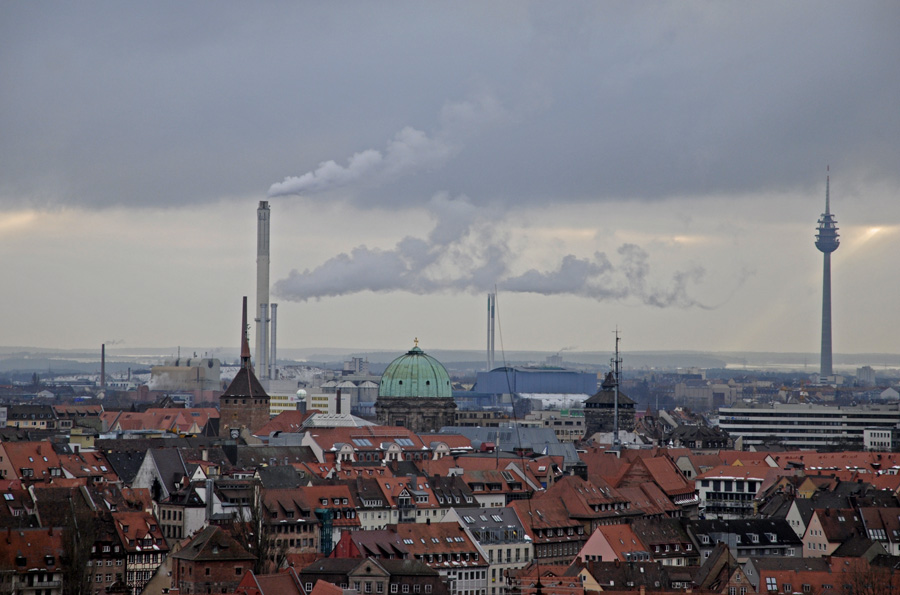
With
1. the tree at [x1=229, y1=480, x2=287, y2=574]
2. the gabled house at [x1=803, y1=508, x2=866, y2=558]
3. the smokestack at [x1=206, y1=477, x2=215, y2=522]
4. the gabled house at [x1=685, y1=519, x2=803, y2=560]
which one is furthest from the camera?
the gabled house at [x1=803, y1=508, x2=866, y2=558]

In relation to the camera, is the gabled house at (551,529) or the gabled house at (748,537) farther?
the gabled house at (551,529)

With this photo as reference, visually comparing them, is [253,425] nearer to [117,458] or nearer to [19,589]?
[117,458]

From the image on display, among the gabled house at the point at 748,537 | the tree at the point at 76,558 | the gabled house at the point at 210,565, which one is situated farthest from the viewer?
the gabled house at the point at 748,537

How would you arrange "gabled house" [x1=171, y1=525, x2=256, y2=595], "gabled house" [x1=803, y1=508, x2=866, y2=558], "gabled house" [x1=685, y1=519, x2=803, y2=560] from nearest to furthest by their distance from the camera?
1. "gabled house" [x1=171, y1=525, x2=256, y2=595]
2. "gabled house" [x1=685, y1=519, x2=803, y2=560]
3. "gabled house" [x1=803, y1=508, x2=866, y2=558]

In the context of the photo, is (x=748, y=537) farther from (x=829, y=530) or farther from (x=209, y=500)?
(x=209, y=500)

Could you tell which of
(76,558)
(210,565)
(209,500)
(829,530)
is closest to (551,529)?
(829,530)

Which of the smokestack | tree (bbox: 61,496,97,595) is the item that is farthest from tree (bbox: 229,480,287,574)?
tree (bbox: 61,496,97,595)

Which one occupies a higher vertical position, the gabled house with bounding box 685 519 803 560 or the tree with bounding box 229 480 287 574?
the tree with bounding box 229 480 287 574

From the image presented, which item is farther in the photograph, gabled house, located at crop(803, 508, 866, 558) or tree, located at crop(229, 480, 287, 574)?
gabled house, located at crop(803, 508, 866, 558)

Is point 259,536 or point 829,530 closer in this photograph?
point 259,536

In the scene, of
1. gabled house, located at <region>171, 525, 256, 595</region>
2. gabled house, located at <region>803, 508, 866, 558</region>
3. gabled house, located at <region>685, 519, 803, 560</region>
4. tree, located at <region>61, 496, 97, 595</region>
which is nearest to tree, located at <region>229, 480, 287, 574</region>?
gabled house, located at <region>171, 525, 256, 595</region>

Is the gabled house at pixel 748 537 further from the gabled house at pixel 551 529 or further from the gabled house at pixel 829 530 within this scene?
the gabled house at pixel 551 529

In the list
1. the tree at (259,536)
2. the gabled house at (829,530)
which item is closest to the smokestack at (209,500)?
Result: the tree at (259,536)

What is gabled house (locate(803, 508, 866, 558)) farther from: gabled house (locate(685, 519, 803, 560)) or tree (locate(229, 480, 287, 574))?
tree (locate(229, 480, 287, 574))
